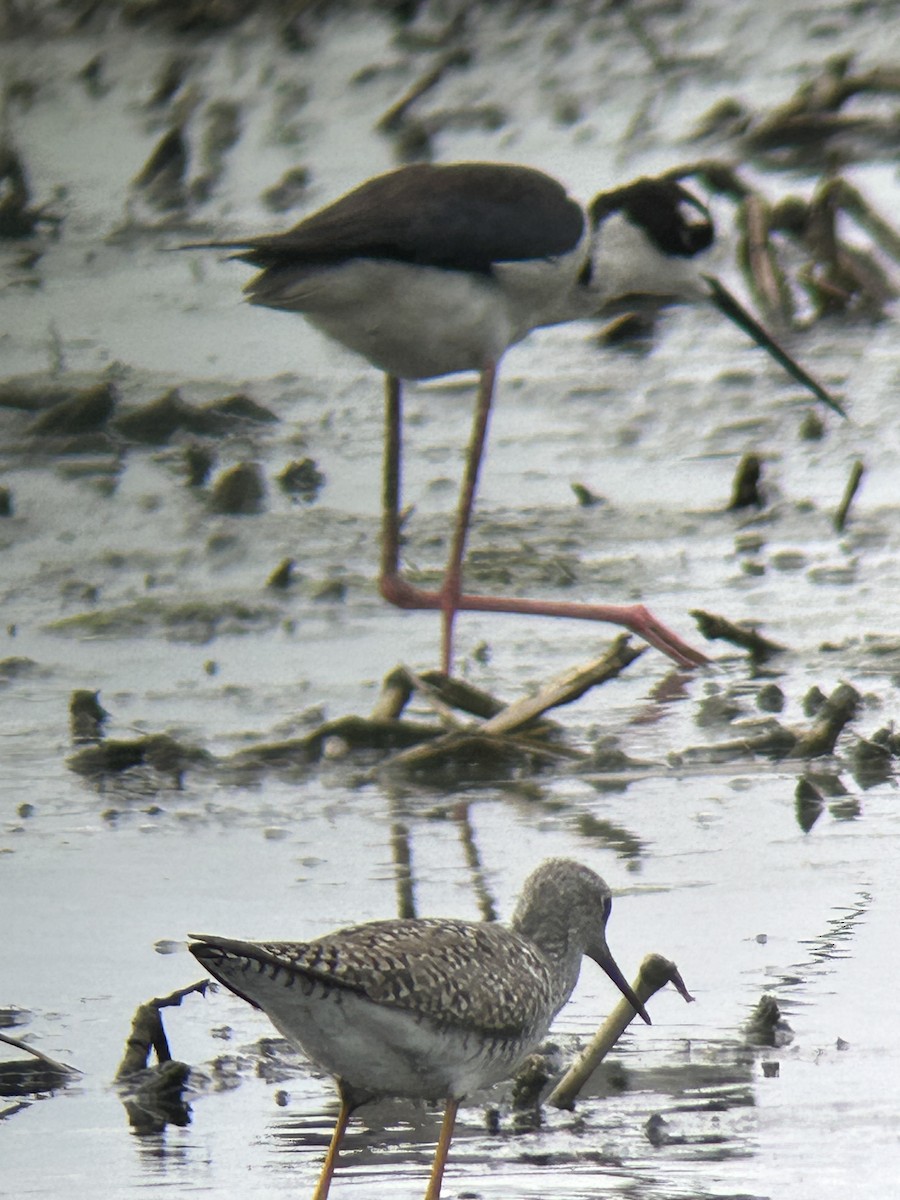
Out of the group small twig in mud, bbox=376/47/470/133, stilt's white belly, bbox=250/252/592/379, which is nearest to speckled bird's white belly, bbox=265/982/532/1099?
stilt's white belly, bbox=250/252/592/379

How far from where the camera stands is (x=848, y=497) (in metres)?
9.04

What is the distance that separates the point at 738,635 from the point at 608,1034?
3470mm

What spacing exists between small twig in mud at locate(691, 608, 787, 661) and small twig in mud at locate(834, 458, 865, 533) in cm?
136

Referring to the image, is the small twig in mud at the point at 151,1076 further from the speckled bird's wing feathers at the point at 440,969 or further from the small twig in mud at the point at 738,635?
the small twig in mud at the point at 738,635

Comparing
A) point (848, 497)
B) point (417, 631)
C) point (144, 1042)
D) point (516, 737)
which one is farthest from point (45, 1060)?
point (848, 497)

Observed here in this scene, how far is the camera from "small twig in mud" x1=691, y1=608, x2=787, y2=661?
25.5 ft

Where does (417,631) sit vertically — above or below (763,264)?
below

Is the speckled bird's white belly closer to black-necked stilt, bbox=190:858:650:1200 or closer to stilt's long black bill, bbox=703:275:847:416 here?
black-necked stilt, bbox=190:858:650:1200

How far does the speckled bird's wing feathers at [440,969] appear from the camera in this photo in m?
4.08

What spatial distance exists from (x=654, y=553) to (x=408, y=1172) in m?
5.00

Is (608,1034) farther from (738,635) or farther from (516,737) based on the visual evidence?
(738,635)

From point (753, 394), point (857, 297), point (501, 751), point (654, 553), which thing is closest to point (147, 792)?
point (501, 751)

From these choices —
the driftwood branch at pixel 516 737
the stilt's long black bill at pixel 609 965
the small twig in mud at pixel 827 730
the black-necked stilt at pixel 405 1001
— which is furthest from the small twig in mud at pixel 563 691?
the black-necked stilt at pixel 405 1001

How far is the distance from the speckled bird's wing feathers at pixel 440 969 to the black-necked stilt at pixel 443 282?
11.0 ft
